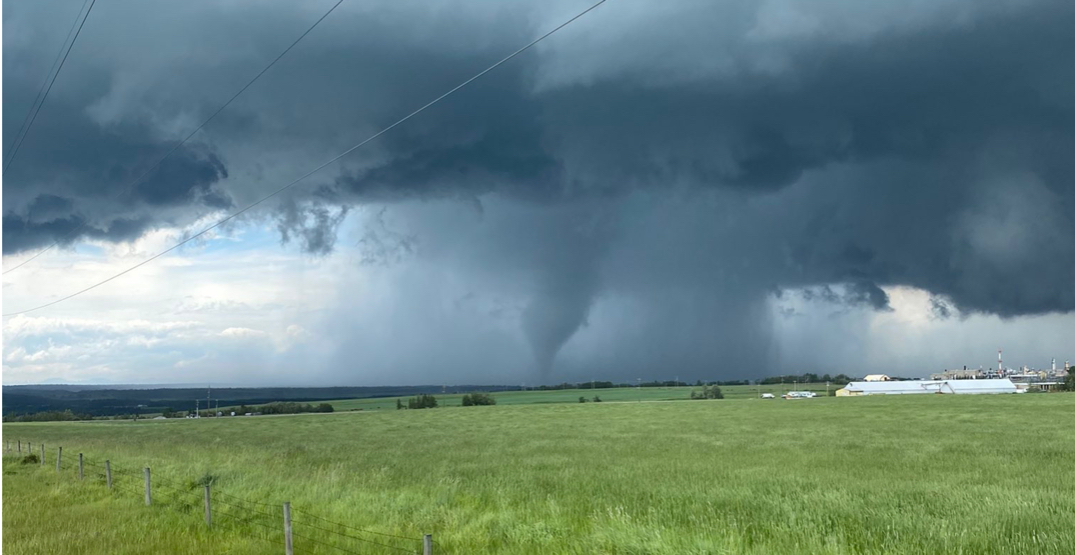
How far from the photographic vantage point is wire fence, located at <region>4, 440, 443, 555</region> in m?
16.9

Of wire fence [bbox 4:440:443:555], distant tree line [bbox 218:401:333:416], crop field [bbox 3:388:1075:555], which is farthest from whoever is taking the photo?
distant tree line [bbox 218:401:333:416]

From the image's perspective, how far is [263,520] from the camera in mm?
21156

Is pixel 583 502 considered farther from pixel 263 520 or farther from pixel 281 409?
pixel 281 409

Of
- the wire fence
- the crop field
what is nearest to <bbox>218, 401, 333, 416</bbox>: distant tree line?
the crop field

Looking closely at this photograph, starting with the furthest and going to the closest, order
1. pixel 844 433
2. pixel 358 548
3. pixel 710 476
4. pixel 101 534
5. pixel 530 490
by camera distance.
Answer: pixel 844 433 < pixel 710 476 < pixel 530 490 < pixel 101 534 < pixel 358 548

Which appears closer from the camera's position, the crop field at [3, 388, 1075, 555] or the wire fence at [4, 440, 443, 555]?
the crop field at [3, 388, 1075, 555]

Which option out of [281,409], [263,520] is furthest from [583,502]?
[281,409]

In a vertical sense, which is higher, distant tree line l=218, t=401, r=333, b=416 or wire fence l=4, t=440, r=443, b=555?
wire fence l=4, t=440, r=443, b=555

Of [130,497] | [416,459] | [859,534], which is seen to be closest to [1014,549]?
[859,534]

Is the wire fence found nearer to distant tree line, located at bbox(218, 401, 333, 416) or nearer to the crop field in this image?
Answer: the crop field

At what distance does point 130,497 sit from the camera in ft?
81.8

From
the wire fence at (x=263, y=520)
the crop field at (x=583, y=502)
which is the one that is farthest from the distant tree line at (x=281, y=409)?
the wire fence at (x=263, y=520)

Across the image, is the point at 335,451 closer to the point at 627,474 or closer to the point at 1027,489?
the point at 627,474

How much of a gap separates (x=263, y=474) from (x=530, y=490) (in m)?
12.1
